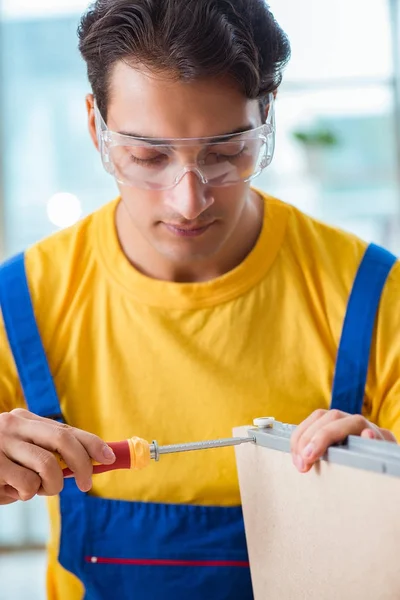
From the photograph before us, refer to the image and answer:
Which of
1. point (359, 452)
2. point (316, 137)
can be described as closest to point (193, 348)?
point (359, 452)

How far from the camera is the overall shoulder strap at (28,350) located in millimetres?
1301

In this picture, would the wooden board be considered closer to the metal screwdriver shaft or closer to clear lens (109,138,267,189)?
the metal screwdriver shaft

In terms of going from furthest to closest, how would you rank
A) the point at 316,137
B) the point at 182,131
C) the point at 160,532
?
the point at 316,137
the point at 160,532
the point at 182,131

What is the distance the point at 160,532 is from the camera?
1.28 m

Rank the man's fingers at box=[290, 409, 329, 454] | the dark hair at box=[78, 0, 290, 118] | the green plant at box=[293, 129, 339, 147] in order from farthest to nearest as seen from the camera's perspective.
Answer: the green plant at box=[293, 129, 339, 147], the dark hair at box=[78, 0, 290, 118], the man's fingers at box=[290, 409, 329, 454]

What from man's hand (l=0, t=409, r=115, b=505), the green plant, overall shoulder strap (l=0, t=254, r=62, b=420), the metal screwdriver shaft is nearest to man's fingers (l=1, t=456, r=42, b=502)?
man's hand (l=0, t=409, r=115, b=505)

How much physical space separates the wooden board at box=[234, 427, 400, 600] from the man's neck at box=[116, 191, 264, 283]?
1.10 feet

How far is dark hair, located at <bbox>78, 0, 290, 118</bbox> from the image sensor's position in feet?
3.78

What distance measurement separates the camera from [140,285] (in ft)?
4.48

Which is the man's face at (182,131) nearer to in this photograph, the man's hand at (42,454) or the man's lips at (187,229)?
the man's lips at (187,229)

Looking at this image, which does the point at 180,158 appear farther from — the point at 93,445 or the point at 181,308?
the point at 93,445

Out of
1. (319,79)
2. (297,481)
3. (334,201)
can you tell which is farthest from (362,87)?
(297,481)

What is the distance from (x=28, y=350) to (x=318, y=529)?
1.70ft

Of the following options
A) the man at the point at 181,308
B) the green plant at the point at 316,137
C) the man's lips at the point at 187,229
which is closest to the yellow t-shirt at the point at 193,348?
the man at the point at 181,308
